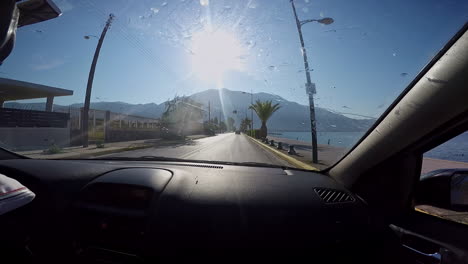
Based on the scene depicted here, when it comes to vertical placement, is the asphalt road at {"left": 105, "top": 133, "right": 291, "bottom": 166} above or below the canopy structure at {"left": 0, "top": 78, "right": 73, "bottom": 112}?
below

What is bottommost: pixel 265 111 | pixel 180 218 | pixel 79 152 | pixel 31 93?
pixel 79 152

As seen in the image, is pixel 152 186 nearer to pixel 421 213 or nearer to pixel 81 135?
pixel 421 213

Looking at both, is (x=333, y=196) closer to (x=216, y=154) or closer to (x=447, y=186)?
(x=447, y=186)

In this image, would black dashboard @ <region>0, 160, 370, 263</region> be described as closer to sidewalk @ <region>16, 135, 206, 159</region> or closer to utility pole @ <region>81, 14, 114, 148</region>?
sidewalk @ <region>16, 135, 206, 159</region>

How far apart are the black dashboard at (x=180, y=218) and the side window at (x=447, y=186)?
1.66ft

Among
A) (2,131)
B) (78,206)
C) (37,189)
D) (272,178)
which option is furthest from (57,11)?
(2,131)

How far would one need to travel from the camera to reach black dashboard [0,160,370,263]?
3.96 feet

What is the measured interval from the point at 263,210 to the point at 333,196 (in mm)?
637

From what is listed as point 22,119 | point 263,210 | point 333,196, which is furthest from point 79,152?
point 333,196

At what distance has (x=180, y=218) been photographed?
1.29 metres

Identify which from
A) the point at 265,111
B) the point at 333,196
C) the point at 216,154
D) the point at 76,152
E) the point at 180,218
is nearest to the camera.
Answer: the point at 180,218

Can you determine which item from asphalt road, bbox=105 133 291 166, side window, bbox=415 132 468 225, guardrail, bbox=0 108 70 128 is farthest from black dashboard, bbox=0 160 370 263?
asphalt road, bbox=105 133 291 166

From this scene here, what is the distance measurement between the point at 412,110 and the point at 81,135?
48.5 ft

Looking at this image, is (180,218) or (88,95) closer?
(180,218)
